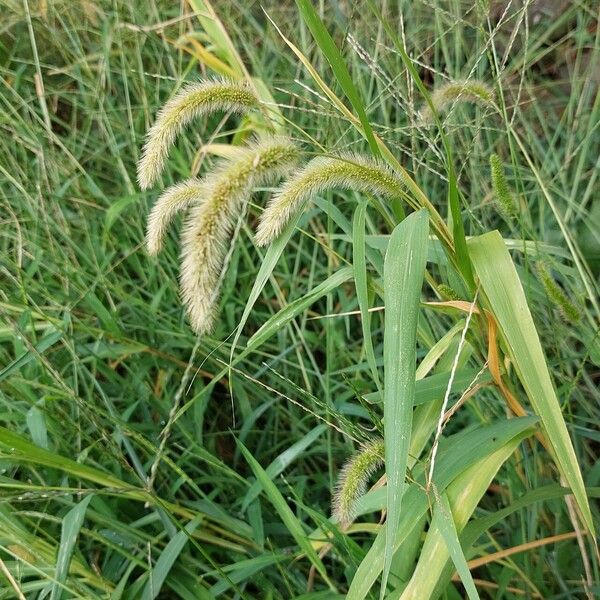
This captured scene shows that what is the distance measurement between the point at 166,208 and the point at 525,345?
50 cm

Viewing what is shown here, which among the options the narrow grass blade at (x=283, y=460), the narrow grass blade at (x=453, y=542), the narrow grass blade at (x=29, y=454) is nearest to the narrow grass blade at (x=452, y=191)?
the narrow grass blade at (x=453, y=542)

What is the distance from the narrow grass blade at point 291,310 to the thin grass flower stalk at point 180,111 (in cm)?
26

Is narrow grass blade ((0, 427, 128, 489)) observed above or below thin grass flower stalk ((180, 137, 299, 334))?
below

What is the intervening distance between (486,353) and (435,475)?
0.22m

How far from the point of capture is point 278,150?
932 millimetres

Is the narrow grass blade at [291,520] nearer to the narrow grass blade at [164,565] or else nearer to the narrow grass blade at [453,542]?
the narrow grass blade at [164,565]

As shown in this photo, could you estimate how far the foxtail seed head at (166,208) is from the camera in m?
1.01

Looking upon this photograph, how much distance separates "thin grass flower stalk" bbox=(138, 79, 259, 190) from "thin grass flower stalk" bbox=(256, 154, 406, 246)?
134 millimetres

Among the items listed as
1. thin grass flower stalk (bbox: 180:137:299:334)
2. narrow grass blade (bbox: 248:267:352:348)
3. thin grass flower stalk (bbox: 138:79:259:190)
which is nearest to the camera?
thin grass flower stalk (bbox: 180:137:299:334)

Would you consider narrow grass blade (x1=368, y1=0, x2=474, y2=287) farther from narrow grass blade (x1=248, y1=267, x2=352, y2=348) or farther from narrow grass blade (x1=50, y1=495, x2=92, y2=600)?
narrow grass blade (x1=50, y1=495, x2=92, y2=600)

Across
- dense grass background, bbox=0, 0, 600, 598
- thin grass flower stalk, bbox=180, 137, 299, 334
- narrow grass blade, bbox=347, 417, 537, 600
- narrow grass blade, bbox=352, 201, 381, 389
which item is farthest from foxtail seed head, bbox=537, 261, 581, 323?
thin grass flower stalk, bbox=180, 137, 299, 334

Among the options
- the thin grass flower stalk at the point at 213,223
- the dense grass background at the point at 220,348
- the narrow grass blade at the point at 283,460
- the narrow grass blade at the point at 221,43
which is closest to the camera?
the thin grass flower stalk at the point at 213,223

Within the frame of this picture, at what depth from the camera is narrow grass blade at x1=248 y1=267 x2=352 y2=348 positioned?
1.10 metres

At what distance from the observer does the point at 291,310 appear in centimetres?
113
